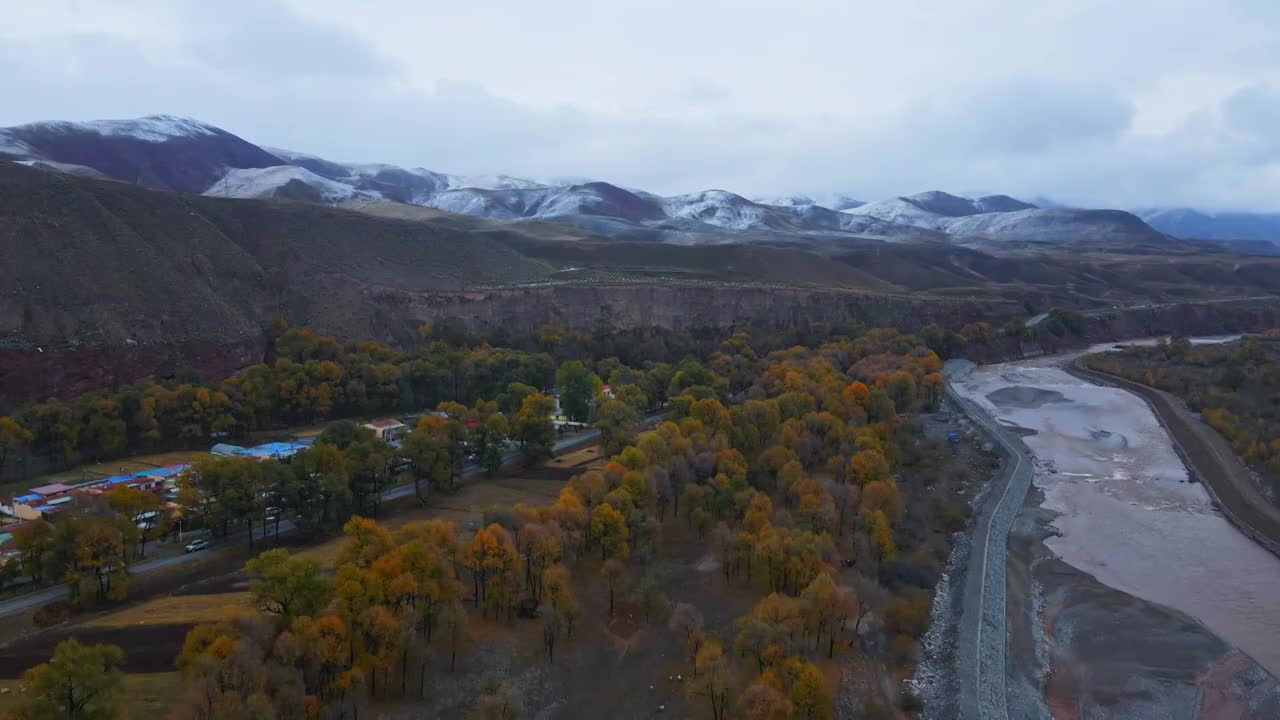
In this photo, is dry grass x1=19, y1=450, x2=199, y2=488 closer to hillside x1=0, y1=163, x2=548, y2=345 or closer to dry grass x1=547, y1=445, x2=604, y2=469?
hillside x1=0, y1=163, x2=548, y2=345

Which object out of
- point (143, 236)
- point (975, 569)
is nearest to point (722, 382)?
point (975, 569)

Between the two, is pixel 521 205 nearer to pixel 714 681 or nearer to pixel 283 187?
pixel 283 187

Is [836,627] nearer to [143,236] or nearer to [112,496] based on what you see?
[112,496]

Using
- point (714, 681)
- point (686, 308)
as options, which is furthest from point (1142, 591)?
point (686, 308)

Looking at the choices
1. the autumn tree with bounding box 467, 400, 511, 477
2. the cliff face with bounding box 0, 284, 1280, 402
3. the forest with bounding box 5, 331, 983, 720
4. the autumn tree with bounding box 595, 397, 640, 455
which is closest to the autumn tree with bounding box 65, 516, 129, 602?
the forest with bounding box 5, 331, 983, 720

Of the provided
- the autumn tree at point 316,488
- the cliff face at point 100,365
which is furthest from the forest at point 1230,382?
the cliff face at point 100,365

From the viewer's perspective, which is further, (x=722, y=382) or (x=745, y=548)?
(x=722, y=382)
